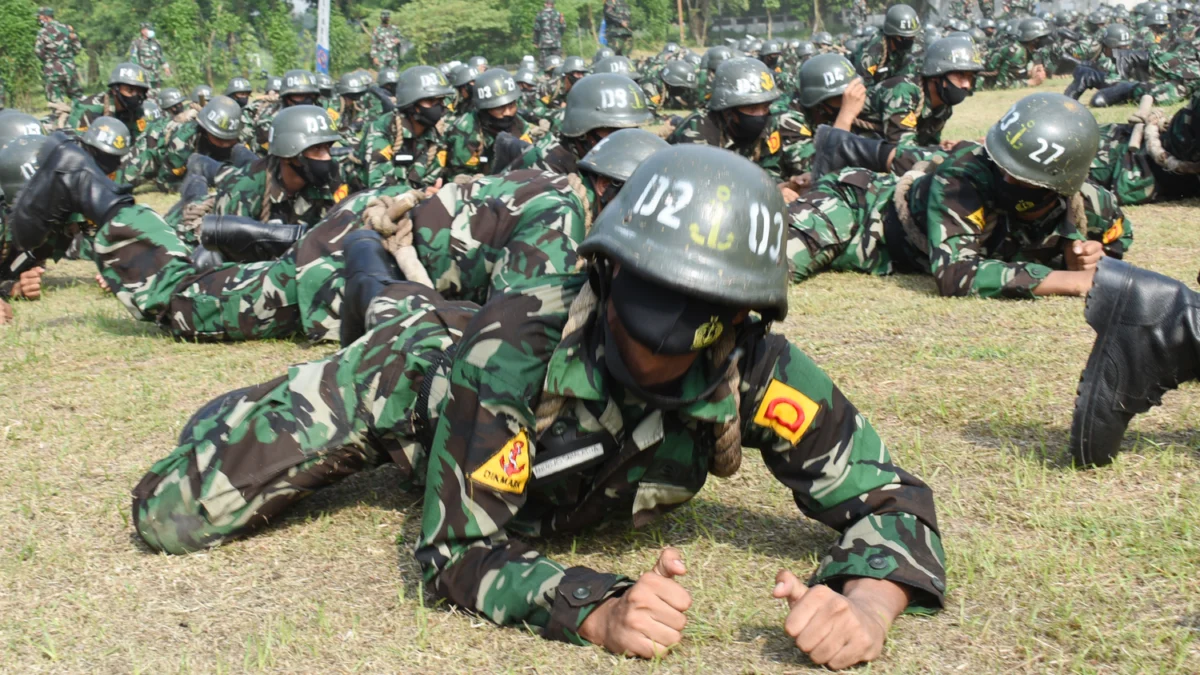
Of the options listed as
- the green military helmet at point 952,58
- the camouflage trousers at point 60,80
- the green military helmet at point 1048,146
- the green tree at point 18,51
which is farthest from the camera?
the green tree at point 18,51

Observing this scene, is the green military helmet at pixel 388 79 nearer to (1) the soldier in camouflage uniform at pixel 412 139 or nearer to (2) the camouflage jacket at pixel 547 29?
(1) the soldier in camouflage uniform at pixel 412 139

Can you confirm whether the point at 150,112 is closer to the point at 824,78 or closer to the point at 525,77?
the point at 525,77

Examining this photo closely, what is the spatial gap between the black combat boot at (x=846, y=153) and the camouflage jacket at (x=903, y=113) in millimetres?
1384

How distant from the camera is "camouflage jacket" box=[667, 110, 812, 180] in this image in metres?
9.09

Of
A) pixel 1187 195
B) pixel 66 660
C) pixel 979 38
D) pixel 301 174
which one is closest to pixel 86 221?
pixel 301 174

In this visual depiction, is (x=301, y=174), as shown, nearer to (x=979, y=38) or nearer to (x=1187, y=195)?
(x=1187, y=195)

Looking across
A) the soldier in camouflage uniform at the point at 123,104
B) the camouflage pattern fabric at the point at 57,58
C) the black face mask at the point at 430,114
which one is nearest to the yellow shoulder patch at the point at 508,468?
the black face mask at the point at 430,114

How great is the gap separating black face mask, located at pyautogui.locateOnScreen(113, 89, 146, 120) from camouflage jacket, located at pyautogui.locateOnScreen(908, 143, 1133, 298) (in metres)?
11.1

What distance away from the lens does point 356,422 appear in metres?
3.31

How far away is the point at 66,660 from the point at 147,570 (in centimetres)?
50

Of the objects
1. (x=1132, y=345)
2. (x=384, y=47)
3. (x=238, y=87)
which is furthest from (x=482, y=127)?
(x=384, y=47)

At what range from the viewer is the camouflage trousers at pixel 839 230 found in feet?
23.1

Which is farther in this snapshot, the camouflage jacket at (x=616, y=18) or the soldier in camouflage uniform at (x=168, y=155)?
the camouflage jacket at (x=616, y=18)

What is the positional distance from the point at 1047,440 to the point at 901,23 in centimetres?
992
